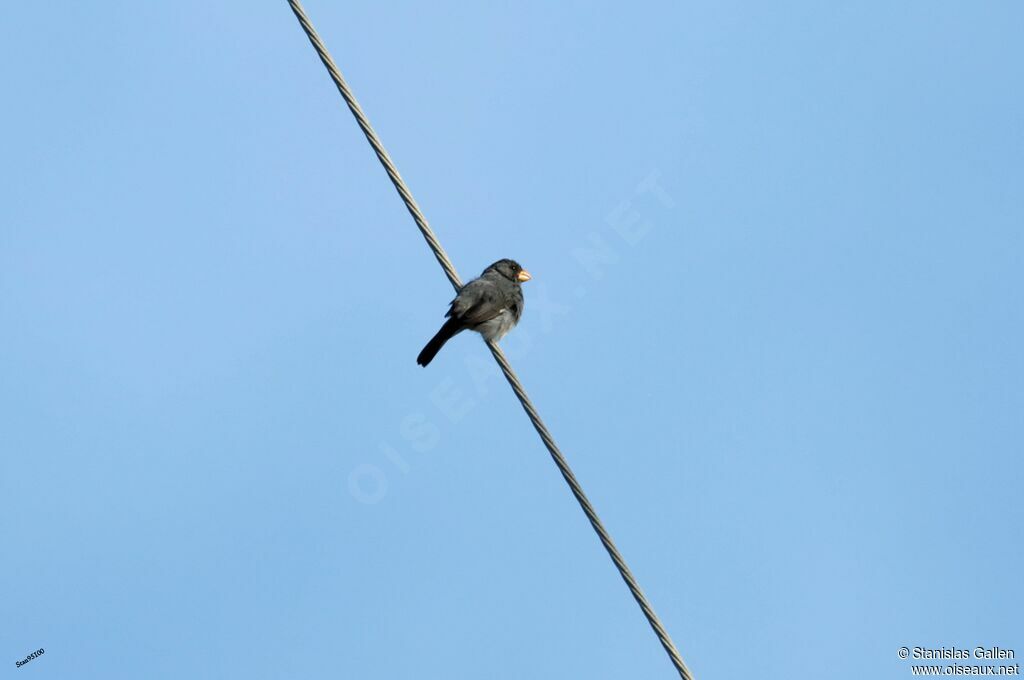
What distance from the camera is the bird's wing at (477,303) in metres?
9.85

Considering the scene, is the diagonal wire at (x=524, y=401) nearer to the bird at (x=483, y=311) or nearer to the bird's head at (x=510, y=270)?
the bird at (x=483, y=311)

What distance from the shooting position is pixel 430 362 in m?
9.78

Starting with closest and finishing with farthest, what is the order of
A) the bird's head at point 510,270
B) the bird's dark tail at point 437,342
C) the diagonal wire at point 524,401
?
the diagonal wire at point 524,401 < the bird's dark tail at point 437,342 < the bird's head at point 510,270

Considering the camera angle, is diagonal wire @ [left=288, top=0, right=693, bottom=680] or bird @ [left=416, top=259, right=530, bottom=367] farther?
bird @ [left=416, top=259, right=530, bottom=367]

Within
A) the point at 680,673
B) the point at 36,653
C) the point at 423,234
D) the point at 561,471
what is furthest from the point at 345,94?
the point at 36,653

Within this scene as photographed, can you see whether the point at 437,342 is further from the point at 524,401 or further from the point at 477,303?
the point at 524,401

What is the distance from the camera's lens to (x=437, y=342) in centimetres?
980

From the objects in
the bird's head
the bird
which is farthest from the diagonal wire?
the bird's head

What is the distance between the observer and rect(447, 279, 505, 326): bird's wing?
9852 millimetres

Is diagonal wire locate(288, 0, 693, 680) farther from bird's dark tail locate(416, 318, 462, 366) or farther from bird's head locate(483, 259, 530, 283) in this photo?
bird's head locate(483, 259, 530, 283)

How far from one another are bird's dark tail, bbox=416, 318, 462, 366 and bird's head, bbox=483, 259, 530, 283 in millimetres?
1455

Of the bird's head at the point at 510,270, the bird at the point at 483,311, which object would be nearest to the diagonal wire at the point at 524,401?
the bird at the point at 483,311

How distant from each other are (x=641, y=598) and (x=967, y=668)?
13.3 ft

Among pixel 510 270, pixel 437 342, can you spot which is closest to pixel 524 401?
pixel 437 342
